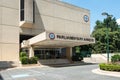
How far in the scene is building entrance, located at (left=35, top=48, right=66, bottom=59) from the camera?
41.2 m

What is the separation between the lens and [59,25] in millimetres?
44281

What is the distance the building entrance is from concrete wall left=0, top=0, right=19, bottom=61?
5440 millimetres

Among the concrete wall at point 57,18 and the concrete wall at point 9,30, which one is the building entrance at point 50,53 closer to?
the concrete wall at point 57,18

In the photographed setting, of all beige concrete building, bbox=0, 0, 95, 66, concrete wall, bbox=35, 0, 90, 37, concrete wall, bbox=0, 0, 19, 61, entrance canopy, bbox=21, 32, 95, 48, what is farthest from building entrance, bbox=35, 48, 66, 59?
concrete wall, bbox=0, 0, 19, 61

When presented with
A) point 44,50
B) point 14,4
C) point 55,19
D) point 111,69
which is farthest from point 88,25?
point 111,69

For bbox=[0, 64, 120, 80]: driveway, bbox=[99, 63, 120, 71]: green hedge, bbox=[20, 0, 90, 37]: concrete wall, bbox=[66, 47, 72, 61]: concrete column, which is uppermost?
bbox=[20, 0, 90, 37]: concrete wall

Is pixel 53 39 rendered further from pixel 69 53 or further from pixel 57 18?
pixel 57 18

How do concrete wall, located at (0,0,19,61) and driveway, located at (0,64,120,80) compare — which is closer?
driveway, located at (0,64,120,80)

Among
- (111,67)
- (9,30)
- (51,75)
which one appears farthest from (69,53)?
(51,75)

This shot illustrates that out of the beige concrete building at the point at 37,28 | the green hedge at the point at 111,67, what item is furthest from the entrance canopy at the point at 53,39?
the green hedge at the point at 111,67

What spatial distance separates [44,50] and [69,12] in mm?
10702

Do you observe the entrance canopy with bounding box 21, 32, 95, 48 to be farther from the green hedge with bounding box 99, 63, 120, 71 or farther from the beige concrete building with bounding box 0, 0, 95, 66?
the green hedge with bounding box 99, 63, 120, 71

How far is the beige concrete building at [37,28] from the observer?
34844mm

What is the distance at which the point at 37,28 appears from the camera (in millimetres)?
40031
